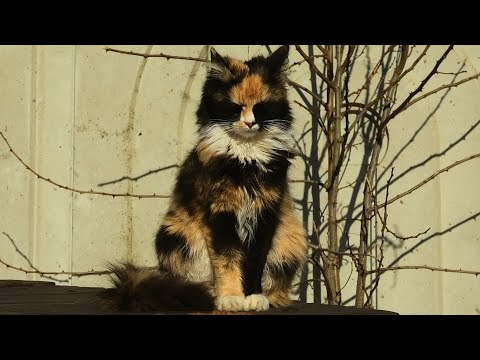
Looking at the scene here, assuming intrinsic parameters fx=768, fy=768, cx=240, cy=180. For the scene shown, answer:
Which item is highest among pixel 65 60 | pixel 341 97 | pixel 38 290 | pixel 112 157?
pixel 65 60

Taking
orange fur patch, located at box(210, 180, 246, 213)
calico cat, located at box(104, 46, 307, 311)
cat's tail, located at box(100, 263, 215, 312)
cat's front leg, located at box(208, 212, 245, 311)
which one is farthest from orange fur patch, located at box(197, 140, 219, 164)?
cat's tail, located at box(100, 263, 215, 312)

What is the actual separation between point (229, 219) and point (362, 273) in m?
1.31

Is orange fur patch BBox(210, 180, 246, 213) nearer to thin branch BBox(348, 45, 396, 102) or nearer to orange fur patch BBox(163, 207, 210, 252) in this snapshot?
orange fur patch BBox(163, 207, 210, 252)

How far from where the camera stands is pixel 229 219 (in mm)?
2973

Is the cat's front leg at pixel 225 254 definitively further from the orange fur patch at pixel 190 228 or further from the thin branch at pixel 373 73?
the thin branch at pixel 373 73

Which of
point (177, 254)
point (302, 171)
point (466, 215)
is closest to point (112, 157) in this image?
point (302, 171)

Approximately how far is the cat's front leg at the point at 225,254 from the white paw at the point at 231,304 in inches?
2.8

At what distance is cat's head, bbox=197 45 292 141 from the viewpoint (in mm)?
2973

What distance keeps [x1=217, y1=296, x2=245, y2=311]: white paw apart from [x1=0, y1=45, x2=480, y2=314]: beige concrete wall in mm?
1737

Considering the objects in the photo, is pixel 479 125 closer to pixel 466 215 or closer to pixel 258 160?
pixel 466 215

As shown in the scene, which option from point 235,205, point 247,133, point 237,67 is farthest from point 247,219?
point 237,67

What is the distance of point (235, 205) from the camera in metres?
2.97

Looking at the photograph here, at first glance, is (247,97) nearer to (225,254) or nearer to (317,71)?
(225,254)

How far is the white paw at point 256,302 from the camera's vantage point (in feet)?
9.36
